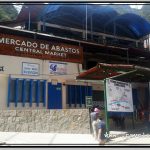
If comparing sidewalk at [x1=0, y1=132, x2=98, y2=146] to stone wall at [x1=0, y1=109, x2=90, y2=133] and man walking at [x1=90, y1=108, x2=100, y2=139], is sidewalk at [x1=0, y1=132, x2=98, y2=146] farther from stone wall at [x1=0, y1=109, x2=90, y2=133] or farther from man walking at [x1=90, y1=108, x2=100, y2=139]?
stone wall at [x1=0, y1=109, x2=90, y2=133]

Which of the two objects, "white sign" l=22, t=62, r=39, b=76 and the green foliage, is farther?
"white sign" l=22, t=62, r=39, b=76

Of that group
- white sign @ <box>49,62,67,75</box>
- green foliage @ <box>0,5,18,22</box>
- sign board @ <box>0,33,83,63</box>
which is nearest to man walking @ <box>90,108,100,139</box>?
white sign @ <box>49,62,67,75</box>

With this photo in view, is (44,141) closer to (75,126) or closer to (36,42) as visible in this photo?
(75,126)

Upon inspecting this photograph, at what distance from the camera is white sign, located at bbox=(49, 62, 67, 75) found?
513 inches

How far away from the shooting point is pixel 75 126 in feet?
36.0

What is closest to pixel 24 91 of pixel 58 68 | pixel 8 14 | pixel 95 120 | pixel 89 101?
pixel 58 68

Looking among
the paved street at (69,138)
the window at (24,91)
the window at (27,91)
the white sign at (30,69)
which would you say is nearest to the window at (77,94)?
the window at (24,91)

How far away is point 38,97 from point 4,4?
4024 millimetres

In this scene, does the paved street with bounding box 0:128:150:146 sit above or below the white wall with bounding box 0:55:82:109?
below

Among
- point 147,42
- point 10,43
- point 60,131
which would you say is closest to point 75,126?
point 60,131

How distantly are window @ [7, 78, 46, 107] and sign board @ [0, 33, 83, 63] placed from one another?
98cm

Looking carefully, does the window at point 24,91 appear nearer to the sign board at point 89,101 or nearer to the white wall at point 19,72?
the white wall at point 19,72

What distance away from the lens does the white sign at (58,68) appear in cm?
1303

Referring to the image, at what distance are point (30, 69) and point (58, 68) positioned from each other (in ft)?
3.93
